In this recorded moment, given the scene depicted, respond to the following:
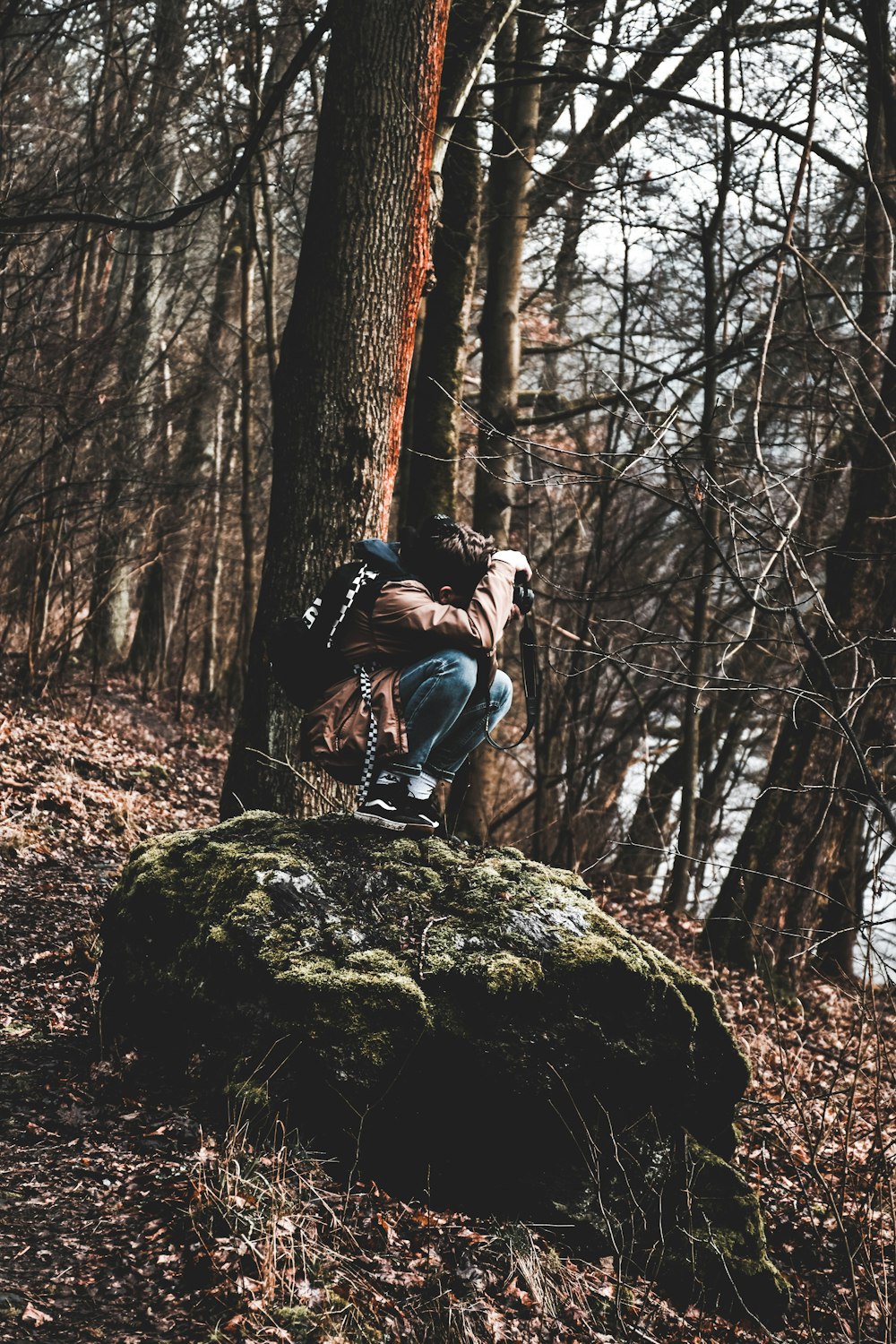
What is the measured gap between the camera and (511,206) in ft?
31.0

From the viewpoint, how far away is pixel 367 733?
4039mm

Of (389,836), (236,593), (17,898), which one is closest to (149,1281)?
(389,836)

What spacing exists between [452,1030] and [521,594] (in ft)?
6.04

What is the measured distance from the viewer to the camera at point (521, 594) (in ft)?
14.5

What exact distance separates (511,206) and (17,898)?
740 cm

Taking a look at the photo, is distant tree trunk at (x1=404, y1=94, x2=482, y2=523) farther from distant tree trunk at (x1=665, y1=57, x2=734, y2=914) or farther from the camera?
the camera

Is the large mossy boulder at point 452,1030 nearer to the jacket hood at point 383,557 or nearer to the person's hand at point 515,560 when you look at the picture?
the jacket hood at point 383,557

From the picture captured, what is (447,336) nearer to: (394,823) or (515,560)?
(515,560)

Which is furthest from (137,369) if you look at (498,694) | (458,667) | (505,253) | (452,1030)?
(452,1030)

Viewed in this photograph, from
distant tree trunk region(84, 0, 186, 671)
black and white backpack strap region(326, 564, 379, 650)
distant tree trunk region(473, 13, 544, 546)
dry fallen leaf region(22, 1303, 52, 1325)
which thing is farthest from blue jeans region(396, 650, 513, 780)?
distant tree trunk region(84, 0, 186, 671)

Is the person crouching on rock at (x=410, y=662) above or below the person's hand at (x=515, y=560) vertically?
below

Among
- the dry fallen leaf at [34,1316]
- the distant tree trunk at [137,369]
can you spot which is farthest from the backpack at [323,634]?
the distant tree trunk at [137,369]

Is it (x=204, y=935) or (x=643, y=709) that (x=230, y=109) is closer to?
(x=643, y=709)

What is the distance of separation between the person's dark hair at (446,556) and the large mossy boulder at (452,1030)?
1.06 meters
